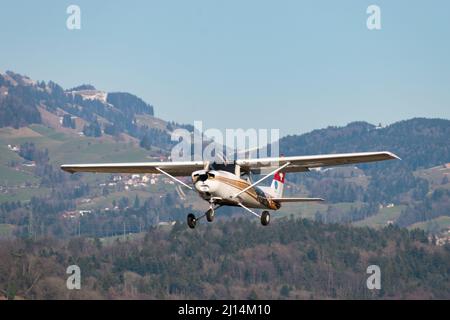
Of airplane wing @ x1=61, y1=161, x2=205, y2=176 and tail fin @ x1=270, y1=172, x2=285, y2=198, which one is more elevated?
airplane wing @ x1=61, y1=161, x2=205, y2=176

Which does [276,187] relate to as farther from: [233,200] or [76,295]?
[76,295]

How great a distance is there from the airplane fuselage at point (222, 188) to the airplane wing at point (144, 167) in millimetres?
2448

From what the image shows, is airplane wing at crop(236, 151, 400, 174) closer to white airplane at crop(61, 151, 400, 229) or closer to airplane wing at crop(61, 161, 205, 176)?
white airplane at crop(61, 151, 400, 229)

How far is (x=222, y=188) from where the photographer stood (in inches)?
2092

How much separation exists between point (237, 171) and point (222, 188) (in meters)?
2.24

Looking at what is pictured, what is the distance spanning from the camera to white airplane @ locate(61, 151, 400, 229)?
52812mm

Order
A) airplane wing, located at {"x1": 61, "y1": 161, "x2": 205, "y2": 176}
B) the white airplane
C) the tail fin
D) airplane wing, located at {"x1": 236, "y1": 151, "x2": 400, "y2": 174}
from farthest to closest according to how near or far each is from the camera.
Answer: the tail fin < airplane wing, located at {"x1": 61, "y1": 161, "x2": 205, "y2": 176} < airplane wing, located at {"x1": 236, "y1": 151, "x2": 400, "y2": 174} < the white airplane

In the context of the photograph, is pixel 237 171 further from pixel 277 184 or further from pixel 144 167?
pixel 277 184

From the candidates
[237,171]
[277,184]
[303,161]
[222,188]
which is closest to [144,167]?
[237,171]

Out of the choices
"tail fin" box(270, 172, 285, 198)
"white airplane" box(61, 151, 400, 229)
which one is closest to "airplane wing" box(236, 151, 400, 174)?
"white airplane" box(61, 151, 400, 229)
